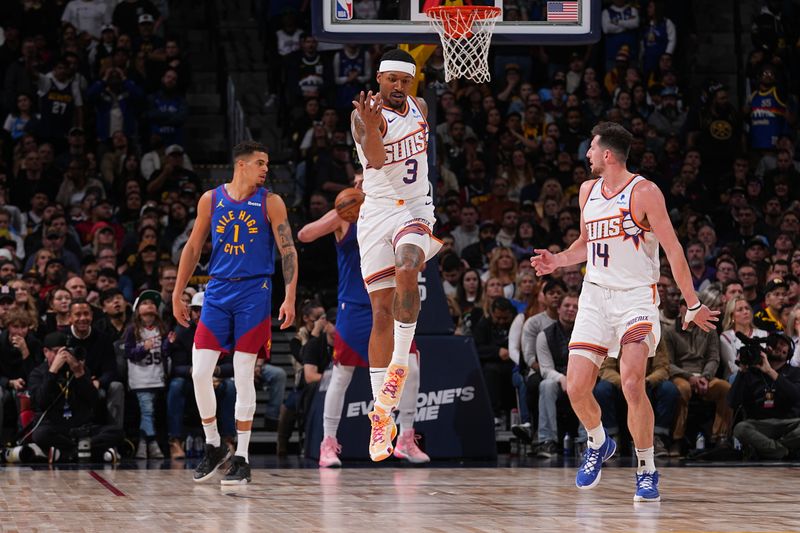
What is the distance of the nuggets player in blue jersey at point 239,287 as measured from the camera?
925cm

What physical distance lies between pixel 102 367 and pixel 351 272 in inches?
118

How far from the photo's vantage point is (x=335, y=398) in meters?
10.9

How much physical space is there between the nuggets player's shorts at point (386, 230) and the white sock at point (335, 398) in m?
2.30

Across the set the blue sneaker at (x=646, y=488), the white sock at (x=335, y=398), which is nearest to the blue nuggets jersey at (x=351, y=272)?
the white sock at (x=335, y=398)

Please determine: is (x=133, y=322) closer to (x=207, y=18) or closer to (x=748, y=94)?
(x=207, y=18)

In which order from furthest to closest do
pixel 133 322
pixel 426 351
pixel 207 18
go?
pixel 207 18
pixel 133 322
pixel 426 351

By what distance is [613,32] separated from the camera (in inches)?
771

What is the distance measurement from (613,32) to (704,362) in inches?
311

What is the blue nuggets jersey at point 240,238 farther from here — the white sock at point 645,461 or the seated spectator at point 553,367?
the seated spectator at point 553,367

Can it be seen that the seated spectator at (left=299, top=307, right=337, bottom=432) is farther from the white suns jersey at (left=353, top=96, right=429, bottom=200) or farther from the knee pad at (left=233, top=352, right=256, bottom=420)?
the white suns jersey at (left=353, top=96, right=429, bottom=200)

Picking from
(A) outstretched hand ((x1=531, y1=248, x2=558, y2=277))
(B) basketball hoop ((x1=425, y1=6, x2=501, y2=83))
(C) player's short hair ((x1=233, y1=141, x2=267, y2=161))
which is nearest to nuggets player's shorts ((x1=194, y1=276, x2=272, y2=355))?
(C) player's short hair ((x1=233, y1=141, x2=267, y2=161))

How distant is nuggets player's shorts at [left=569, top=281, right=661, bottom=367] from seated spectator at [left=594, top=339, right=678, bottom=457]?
13.1ft

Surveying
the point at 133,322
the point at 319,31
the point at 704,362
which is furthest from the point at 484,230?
the point at 319,31

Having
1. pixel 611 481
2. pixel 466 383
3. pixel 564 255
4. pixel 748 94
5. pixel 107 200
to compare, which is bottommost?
pixel 611 481
